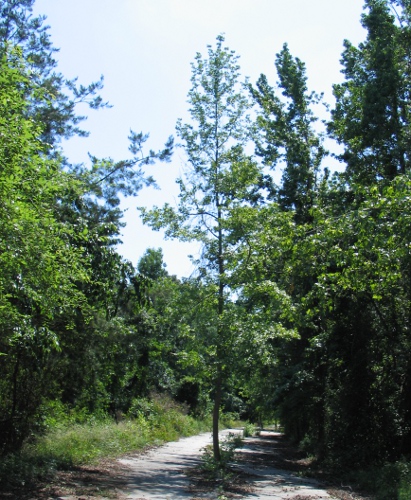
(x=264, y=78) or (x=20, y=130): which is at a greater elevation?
(x=264, y=78)

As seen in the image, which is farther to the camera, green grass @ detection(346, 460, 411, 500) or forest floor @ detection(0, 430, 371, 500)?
green grass @ detection(346, 460, 411, 500)

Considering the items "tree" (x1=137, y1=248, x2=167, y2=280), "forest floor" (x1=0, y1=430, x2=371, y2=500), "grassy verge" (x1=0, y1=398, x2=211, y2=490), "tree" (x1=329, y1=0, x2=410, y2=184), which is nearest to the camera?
"forest floor" (x1=0, y1=430, x2=371, y2=500)

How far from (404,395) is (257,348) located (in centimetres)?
676

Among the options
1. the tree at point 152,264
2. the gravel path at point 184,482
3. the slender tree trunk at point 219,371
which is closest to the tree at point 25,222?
the gravel path at point 184,482

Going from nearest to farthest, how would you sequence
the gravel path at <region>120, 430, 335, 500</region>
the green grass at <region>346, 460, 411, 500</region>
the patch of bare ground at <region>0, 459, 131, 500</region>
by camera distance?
the patch of bare ground at <region>0, 459, 131, 500</region> → the gravel path at <region>120, 430, 335, 500</region> → the green grass at <region>346, 460, 411, 500</region>

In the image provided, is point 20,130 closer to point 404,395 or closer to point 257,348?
point 257,348

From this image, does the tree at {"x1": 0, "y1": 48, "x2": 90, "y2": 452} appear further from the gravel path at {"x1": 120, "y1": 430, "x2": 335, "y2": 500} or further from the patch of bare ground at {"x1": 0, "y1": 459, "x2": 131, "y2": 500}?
the gravel path at {"x1": 120, "y1": 430, "x2": 335, "y2": 500}

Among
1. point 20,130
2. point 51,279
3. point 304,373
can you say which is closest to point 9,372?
→ point 51,279

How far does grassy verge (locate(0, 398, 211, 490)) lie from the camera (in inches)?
438

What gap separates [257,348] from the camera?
13.8 m

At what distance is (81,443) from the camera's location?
16156 millimetres

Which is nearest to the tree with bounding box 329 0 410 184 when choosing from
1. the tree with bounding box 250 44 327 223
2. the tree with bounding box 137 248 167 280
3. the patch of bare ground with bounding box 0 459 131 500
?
the tree with bounding box 250 44 327 223

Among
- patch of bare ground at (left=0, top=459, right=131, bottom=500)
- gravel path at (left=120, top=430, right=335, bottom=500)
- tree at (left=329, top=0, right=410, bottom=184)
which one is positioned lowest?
gravel path at (left=120, top=430, right=335, bottom=500)

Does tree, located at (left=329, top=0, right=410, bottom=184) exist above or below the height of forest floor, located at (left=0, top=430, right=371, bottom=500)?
above
